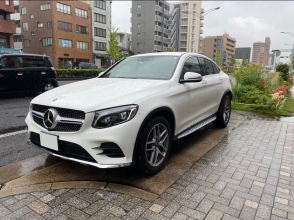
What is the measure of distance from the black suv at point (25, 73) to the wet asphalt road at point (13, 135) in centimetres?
80

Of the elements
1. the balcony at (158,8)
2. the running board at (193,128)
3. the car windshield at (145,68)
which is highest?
the balcony at (158,8)

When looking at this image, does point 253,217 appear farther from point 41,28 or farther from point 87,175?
point 41,28

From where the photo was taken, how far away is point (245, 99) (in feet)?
27.6

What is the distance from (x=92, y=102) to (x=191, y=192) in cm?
147

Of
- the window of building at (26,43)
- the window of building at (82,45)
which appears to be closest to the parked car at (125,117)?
the window of building at (82,45)

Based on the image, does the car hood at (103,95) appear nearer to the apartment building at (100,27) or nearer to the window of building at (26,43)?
the apartment building at (100,27)

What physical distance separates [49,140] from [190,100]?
6.85 feet

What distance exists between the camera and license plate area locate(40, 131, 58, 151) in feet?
8.65

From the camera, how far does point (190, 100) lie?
367 cm

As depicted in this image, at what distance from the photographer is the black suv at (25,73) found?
8.50 metres

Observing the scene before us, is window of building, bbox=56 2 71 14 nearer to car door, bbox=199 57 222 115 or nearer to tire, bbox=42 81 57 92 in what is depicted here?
tire, bbox=42 81 57 92

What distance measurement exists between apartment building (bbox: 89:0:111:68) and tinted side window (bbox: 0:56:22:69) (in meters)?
37.7

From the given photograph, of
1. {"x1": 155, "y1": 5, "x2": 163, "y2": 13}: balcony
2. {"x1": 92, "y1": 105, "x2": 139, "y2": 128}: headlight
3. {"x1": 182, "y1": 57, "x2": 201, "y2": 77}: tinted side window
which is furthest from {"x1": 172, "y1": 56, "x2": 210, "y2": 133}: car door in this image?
{"x1": 155, "y1": 5, "x2": 163, "y2": 13}: balcony

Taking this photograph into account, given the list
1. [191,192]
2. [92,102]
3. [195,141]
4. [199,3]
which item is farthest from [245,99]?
[199,3]
